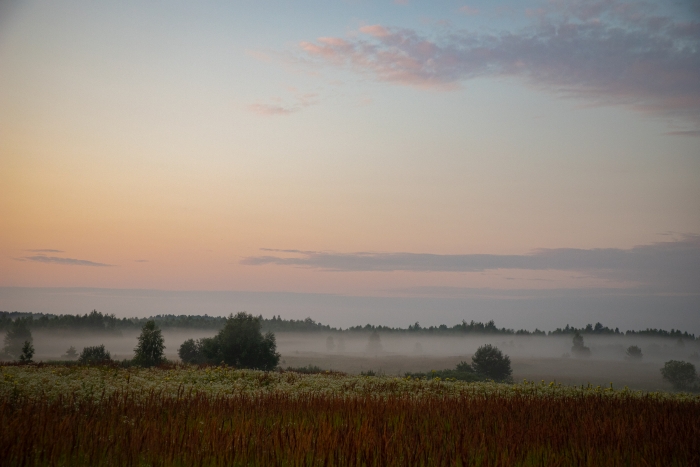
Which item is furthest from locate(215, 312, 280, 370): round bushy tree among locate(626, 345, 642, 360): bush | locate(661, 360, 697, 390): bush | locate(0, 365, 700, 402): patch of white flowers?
locate(626, 345, 642, 360): bush

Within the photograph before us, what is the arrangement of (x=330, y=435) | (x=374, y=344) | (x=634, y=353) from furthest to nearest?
(x=374, y=344) < (x=634, y=353) < (x=330, y=435)

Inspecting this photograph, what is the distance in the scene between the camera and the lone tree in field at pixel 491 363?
50688mm

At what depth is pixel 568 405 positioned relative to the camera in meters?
12.7

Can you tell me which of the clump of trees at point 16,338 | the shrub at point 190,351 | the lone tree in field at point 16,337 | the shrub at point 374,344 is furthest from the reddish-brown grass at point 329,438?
the shrub at point 374,344

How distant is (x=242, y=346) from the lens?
3966cm

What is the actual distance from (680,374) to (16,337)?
13470 centimetres

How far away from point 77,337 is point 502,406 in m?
132

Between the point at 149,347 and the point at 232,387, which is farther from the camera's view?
the point at 149,347

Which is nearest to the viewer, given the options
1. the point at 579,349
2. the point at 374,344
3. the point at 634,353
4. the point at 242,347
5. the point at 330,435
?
the point at 330,435

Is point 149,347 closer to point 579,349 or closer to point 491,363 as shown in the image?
point 491,363

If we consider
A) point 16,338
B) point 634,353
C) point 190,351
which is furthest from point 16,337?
point 634,353

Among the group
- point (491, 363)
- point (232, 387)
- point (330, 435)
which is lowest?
point (491, 363)

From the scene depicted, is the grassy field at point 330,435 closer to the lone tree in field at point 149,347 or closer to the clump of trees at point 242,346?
the lone tree in field at point 149,347

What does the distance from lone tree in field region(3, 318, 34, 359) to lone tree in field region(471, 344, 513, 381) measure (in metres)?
102
